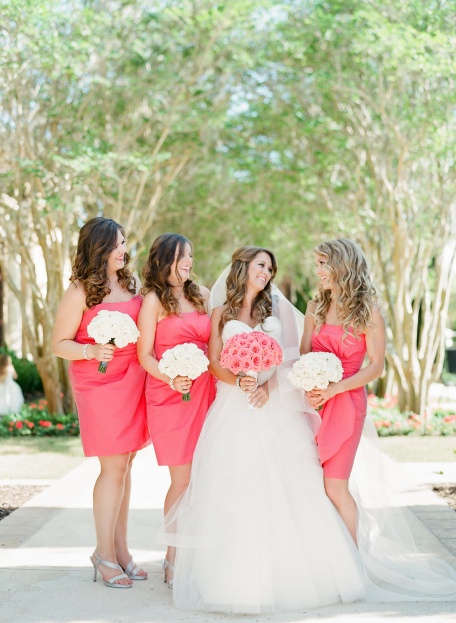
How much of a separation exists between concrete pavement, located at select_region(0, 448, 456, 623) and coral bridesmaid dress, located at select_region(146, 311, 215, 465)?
87 cm

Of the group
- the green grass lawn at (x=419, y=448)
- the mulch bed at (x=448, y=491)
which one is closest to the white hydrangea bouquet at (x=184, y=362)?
the mulch bed at (x=448, y=491)

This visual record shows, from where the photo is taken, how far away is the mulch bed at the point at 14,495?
7576 mm

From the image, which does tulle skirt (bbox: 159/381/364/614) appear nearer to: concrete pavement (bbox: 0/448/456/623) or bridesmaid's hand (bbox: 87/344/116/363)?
concrete pavement (bbox: 0/448/456/623)

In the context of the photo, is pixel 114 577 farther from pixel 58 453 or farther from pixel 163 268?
pixel 58 453

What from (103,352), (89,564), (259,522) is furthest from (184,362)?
(89,564)

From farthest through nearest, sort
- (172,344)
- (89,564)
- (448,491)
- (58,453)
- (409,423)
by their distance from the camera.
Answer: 1. (409,423)
2. (58,453)
3. (448,491)
4. (89,564)
5. (172,344)

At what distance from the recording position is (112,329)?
4.98m

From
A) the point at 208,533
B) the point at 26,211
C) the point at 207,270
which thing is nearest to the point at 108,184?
the point at 26,211

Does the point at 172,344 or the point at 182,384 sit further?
the point at 172,344

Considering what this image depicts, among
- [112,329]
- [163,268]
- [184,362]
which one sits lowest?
[184,362]

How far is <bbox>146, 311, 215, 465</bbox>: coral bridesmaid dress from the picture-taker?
5.19m

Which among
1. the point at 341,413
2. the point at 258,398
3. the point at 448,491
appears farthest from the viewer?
the point at 448,491

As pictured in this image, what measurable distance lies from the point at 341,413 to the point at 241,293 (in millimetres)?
985

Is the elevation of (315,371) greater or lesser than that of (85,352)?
lesser
